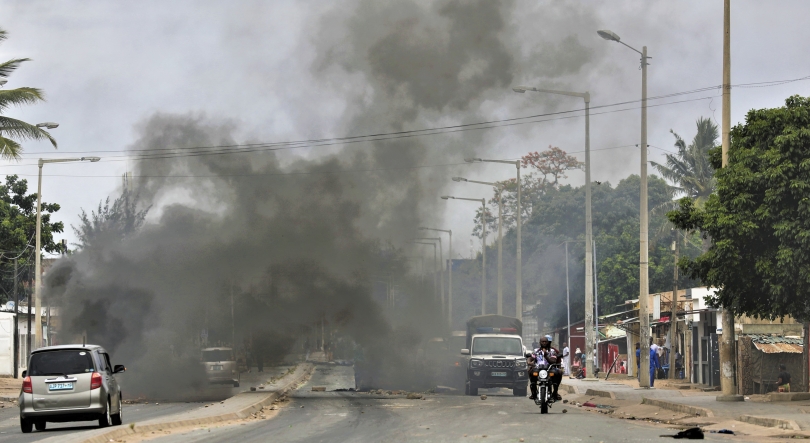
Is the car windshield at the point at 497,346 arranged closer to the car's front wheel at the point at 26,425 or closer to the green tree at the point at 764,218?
the green tree at the point at 764,218

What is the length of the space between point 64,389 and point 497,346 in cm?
1778

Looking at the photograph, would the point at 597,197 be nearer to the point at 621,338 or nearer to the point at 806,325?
the point at 621,338

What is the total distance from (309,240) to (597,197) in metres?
35.9

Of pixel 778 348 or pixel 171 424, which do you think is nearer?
pixel 171 424

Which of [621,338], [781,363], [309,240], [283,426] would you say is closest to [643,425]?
[283,426]

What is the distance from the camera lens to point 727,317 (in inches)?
1048

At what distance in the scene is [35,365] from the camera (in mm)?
19750

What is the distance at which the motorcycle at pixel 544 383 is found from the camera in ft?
71.8

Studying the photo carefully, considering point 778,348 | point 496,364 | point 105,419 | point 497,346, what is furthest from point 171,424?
point 778,348

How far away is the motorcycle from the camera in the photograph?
71.8ft

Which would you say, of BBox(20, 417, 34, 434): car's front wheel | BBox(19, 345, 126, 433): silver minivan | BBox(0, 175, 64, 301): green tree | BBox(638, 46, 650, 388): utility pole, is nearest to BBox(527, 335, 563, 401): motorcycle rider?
BBox(19, 345, 126, 433): silver minivan

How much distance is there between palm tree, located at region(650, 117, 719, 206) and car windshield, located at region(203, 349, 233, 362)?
2879 cm

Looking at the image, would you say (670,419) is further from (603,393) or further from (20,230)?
(20,230)

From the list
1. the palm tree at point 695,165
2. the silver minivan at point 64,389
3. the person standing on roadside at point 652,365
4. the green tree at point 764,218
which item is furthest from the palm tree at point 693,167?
the silver minivan at point 64,389
